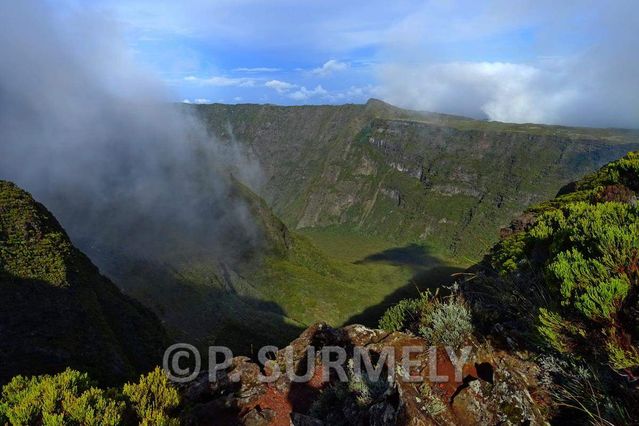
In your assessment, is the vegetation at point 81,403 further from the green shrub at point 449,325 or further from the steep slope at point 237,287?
the steep slope at point 237,287

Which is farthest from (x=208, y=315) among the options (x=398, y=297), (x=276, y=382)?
(x=398, y=297)

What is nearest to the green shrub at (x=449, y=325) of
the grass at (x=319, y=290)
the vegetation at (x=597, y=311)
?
the vegetation at (x=597, y=311)

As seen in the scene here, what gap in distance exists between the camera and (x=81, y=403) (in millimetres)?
10336

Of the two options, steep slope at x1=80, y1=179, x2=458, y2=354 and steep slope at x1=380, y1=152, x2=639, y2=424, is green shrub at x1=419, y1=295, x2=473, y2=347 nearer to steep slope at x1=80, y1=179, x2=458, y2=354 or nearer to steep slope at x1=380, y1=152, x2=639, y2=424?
steep slope at x1=380, y1=152, x2=639, y2=424

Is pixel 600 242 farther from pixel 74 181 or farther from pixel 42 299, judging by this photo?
pixel 74 181

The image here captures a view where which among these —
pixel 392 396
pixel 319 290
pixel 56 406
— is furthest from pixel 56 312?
pixel 319 290

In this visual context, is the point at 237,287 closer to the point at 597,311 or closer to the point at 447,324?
the point at 447,324

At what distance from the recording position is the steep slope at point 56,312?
114 feet

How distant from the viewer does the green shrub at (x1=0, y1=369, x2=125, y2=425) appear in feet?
33.2

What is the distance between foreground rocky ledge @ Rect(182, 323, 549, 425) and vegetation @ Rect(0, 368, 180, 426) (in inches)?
55.0

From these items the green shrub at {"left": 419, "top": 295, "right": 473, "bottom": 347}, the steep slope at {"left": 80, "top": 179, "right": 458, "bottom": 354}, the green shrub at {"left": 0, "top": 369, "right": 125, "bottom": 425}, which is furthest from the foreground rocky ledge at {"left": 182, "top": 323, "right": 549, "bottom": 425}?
the steep slope at {"left": 80, "top": 179, "right": 458, "bottom": 354}

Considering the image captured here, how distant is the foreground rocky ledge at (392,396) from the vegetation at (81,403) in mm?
1396

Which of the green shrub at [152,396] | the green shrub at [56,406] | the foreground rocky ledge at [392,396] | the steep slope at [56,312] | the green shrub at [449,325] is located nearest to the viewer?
the green shrub at [56,406]

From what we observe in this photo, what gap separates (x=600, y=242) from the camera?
8977 millimetres
